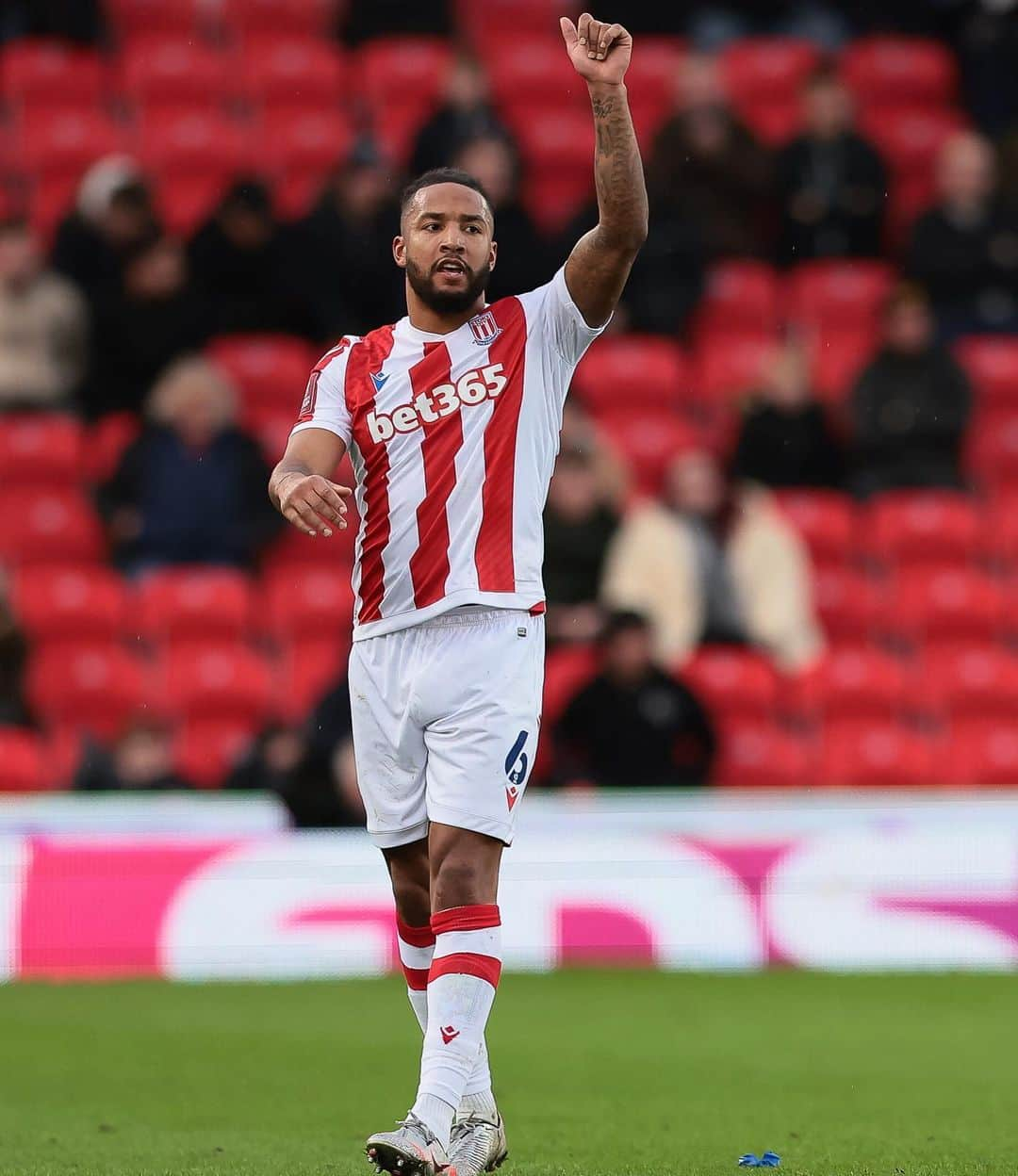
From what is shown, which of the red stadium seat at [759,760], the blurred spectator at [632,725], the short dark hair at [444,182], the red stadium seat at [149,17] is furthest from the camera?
the red stadium seat at [149,17]

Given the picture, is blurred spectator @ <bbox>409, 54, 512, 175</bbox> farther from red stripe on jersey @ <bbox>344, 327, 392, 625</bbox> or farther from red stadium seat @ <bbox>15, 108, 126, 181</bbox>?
red stripe on jersey @ <bbox>344, 327, 392, 625</bbox>

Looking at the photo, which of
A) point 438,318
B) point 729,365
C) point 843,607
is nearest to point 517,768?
point 438,318

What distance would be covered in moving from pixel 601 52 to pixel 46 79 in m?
10.1

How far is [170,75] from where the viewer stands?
46.9 feet

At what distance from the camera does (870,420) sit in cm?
1262

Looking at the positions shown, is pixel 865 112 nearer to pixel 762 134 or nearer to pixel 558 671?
pixel 762 134

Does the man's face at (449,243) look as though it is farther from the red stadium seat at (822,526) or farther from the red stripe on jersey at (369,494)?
the red stadium seat at (822,526)

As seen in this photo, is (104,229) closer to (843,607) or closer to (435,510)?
(843,607)

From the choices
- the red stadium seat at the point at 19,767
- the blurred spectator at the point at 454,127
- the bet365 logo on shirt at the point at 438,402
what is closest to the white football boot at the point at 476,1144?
the bet365 logo on shirt at the point at 438,402

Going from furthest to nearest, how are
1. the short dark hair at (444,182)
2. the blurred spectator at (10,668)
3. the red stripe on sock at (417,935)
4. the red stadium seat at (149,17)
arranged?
the red stadium seat at (149,17) → the blurred spectator at (10,668) → the red stripe on sock at (417,935) → the short dark hair at (444,182)

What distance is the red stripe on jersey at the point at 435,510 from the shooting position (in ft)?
16.3

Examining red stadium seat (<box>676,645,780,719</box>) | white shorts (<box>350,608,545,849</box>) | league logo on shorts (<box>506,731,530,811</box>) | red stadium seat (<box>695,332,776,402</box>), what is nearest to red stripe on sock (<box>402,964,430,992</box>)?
white shorts (<box>350,608,545,849</box>)

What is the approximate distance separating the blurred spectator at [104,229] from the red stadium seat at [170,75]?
162 centimetres

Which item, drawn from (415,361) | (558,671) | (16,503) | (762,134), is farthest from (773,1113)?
(762,134)
